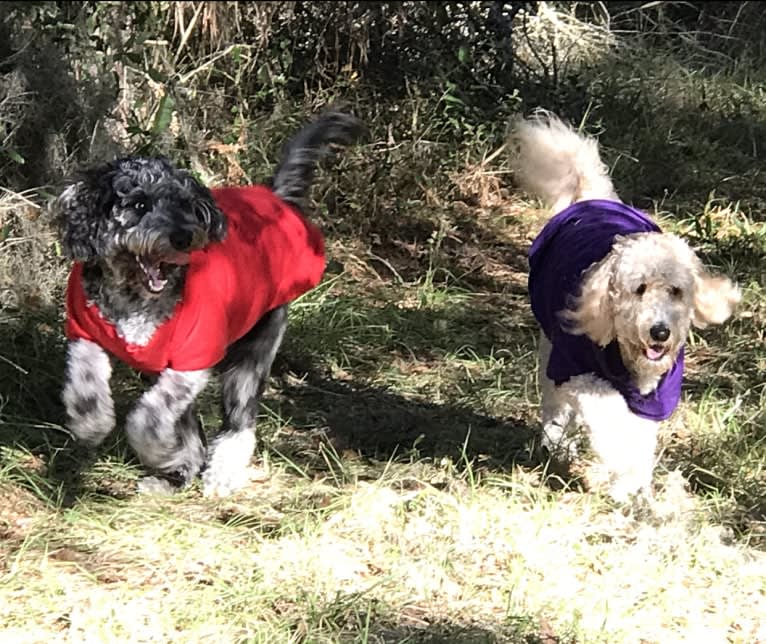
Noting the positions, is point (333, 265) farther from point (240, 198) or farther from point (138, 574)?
point (138, 574)

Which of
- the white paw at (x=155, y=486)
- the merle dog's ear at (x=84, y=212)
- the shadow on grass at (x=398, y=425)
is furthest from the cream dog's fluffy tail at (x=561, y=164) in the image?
the white paw at (x=155, y=486)

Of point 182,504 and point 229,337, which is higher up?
point 229,337

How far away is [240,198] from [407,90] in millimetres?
3043

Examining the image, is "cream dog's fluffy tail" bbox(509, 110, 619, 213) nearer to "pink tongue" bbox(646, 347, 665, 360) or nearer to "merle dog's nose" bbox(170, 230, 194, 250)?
"pink tongue" bbox(646, 347, 665, 360)

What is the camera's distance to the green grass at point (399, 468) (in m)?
3.27

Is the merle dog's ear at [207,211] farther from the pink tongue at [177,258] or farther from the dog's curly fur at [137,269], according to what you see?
the pink tongue at [177,258]

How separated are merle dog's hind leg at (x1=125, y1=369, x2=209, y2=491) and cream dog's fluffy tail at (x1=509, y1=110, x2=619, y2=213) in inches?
68.4

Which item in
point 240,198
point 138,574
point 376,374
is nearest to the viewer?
point 138,574

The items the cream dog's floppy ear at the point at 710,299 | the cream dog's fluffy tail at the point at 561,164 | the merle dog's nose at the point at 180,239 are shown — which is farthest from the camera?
the cream dog's fluffy tail at the point at 561,164

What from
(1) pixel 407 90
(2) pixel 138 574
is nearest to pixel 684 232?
(1) pixel 407 90

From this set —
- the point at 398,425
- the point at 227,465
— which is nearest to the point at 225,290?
the point at 227,465

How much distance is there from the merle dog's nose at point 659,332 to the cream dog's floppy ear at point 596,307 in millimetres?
145

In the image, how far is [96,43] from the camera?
5.34 meters

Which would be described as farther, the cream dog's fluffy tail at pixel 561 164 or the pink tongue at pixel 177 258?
the cream dog's fluffy tail at pixel 561 164
